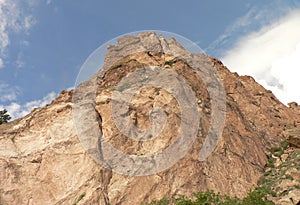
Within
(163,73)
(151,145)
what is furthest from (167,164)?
(163,73)

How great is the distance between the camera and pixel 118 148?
50.3 metres

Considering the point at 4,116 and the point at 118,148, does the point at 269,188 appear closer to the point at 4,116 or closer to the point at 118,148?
the point at 118,148

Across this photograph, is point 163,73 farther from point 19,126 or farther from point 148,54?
point 19,126

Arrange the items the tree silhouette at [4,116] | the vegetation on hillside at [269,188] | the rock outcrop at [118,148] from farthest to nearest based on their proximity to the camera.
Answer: the tree silhouette at [4,116], the rock outcrop at [118,148], the vegetation on hillside at [269,188]

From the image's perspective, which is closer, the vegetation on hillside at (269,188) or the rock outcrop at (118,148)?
the vegetation on hillside at (269,188)

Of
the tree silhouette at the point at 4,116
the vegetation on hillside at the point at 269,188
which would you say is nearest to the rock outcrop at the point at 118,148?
the vegetation on hillside at the point at 269,188

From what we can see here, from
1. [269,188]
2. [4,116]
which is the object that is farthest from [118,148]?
[4,116]

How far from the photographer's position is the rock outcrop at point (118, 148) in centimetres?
4622

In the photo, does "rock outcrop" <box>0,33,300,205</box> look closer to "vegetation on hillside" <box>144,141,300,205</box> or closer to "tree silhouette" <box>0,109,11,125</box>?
"vegetation on hillside" <box>144,141,300,205</box>

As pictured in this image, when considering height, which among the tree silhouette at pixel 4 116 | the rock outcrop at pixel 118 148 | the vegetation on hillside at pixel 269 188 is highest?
the tree silhouette at pixel 4 116

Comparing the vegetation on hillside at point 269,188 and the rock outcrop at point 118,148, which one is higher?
the rock outcrop at point 118,148

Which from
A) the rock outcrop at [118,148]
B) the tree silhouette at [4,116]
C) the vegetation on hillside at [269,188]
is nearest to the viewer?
the vegetation on hillside at [269,188]

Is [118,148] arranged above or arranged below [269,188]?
above

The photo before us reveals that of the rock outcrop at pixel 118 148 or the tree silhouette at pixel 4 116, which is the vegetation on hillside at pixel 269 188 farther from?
the tree silhouette at pixel 4 116
